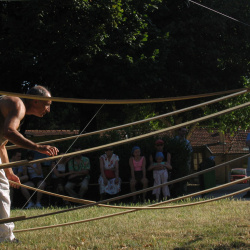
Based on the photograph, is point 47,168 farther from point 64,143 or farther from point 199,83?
point 199,83

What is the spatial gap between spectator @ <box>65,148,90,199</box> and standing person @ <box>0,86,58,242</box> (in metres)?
5.94

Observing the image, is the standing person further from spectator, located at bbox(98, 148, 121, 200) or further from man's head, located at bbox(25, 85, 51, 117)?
spectator, located at bbox(98, 148, 121, 200)

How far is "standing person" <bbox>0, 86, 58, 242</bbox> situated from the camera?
4.70m

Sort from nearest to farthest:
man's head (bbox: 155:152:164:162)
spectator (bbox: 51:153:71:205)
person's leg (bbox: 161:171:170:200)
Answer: person's leg (bbox: 161:171:170:200)
man's head (bbox: 155:152:164:162)
spectator (bbox: 51:153:71:205)

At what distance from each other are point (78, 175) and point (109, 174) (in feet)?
2.36

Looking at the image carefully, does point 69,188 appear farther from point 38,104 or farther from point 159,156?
point 38,104

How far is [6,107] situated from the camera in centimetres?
507

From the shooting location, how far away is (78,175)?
38.4 ft

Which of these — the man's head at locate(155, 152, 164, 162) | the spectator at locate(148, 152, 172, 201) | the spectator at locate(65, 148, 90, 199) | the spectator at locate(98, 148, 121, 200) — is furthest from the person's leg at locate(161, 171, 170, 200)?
the spectator at locate(65, 148, 90, 199)

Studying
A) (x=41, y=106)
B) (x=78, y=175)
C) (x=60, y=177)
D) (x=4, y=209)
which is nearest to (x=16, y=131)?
(x=41, y=106)

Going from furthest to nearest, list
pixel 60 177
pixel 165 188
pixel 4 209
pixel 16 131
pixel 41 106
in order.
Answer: pixel 60 177
pixel 165 188
pixel 4 209
pixel 41 106
pixel 16 131

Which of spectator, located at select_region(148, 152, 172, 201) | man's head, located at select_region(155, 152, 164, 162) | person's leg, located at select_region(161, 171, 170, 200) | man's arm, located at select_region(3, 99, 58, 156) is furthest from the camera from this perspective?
man's head, located at select_region(155, 152, 164, 162)

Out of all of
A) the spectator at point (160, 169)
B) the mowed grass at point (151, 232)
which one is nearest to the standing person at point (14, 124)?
the mowed grass at point (151, 232)

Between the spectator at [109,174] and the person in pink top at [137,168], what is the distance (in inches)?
12.8
